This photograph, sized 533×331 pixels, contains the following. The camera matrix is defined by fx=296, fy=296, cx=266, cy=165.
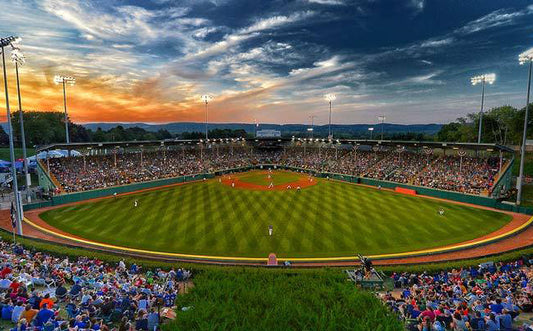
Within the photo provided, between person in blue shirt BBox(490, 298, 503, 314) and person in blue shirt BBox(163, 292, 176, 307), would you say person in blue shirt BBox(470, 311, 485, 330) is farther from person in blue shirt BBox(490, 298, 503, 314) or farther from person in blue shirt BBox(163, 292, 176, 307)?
person in blue shirt BBox(163, 292, 176, 307)

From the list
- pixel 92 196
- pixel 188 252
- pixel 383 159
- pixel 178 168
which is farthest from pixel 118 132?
pixel 188 252

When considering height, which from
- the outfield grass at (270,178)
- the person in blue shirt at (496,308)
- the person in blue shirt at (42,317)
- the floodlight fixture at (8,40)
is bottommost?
the outfield grass at (270,178)

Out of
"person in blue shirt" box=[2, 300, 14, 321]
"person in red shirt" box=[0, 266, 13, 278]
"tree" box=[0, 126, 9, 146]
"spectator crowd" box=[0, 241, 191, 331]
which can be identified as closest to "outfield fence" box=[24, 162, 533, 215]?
"spectator crowd" box=[0, 241, 191, 331]

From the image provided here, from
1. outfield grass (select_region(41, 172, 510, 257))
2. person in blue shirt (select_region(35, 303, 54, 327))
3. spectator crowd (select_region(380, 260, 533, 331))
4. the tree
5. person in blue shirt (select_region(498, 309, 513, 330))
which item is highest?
the tree

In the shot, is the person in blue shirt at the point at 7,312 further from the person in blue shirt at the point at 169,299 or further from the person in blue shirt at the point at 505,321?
the person in blue shirt at the point at 505,321

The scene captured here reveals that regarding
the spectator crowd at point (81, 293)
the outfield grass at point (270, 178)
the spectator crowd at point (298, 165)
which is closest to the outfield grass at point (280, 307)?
the spectator crowd at point (81, 293)

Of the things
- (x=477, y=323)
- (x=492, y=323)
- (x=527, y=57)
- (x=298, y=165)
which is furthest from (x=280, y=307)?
(x=298, y=165)
